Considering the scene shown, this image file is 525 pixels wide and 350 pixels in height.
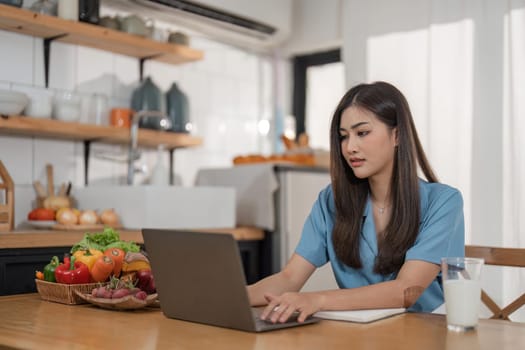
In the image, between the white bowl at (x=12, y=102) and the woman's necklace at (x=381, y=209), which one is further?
the white bowl at (x=12, y=102)

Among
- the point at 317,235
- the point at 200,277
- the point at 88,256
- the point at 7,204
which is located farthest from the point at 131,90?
the point at 200,277

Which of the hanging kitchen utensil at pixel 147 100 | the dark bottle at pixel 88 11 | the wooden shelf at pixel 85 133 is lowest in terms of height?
the wooden shelf at pixel 85 133

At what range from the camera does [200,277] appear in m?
1.34

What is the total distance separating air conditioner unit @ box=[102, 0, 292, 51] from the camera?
3.58 meters

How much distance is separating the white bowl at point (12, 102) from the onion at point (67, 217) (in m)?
0.46

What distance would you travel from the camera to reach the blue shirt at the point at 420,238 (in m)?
1.78

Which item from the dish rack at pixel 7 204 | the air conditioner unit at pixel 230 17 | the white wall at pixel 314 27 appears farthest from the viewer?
the white wall at pixel 314 27

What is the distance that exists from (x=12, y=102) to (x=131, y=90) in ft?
2.69

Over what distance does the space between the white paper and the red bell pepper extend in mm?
569

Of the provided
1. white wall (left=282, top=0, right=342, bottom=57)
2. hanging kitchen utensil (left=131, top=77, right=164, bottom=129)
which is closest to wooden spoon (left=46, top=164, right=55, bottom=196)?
hanging kitchen utensil (left=131, top=77, right=164, bottom=129)

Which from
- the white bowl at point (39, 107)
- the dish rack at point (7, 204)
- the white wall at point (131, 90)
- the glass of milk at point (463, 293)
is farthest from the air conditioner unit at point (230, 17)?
the glass of milk at point (463, 293)

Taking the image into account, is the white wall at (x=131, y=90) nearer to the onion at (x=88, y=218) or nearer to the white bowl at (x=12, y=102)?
the white bowl at (x=12, y=102)

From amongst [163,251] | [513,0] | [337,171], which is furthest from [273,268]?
[163,251]

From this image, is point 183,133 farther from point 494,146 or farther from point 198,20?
point 494,146
